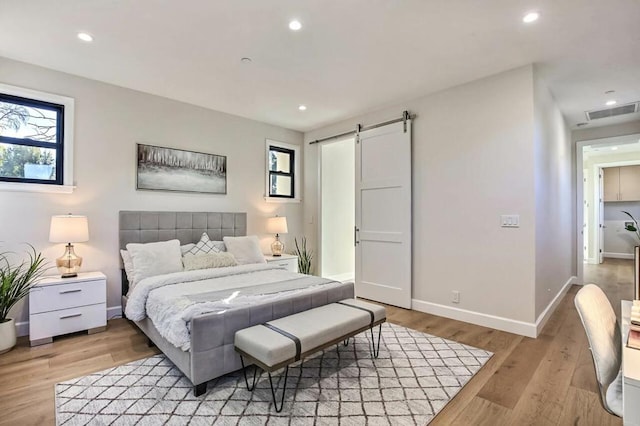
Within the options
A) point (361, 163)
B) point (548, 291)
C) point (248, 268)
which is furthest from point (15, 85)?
point (548, 291)

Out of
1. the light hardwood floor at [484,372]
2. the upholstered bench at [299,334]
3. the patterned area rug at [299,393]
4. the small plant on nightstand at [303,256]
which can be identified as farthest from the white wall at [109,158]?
the upholstered bench at [299,334]

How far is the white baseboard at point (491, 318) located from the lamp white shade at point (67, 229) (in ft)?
12.8

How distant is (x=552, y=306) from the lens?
12.9 ft

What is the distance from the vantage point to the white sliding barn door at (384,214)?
4133 millimetres

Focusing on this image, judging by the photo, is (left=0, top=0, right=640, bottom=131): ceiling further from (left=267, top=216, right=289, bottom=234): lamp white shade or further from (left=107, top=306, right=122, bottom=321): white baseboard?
(left=107, top=306, right=122, bottom=321): white baseboard

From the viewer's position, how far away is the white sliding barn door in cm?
413

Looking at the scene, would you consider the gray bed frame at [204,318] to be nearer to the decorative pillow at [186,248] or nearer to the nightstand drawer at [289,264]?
the decorative pillow at [186,248]

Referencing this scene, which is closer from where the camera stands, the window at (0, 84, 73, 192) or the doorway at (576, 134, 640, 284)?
the window at (0, 84, 73, 192)

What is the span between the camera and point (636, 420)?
93 centimetres

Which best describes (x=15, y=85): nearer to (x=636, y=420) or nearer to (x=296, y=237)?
(x=296, y=237)

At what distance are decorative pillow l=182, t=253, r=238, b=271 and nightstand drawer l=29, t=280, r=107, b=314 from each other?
832mm

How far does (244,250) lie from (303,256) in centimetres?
158

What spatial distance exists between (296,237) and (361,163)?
1904 millimetres

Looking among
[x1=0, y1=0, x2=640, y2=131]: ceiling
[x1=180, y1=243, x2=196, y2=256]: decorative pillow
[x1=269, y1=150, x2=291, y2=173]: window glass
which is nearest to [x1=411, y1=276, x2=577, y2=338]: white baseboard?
[x1=0, y1=0, x2=640, y2=131]: ceiling
